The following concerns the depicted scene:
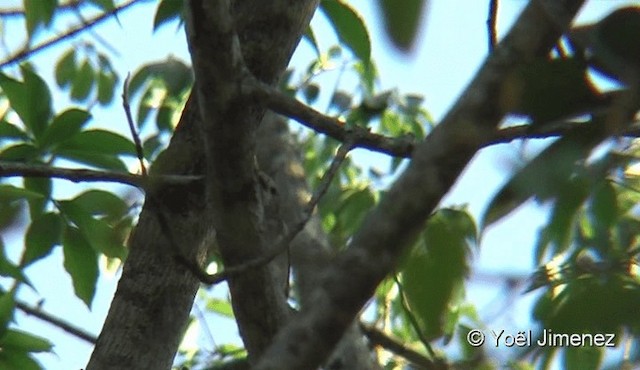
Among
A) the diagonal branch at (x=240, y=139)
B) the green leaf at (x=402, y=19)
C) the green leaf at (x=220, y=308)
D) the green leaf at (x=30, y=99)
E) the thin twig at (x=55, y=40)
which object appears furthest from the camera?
the green leaf at (x=220, y=308)

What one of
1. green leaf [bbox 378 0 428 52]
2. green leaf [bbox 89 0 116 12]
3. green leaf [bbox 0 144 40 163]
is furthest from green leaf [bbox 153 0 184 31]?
green leaf [bbox 378 0 428 52]

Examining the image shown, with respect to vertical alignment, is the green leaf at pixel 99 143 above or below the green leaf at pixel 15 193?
above

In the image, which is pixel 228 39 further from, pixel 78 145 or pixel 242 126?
pixel 78 145

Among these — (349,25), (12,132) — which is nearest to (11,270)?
(12,132)

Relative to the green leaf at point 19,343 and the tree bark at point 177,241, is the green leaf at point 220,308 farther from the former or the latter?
the tree bark at point 177,241

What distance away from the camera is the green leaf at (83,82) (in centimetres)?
303

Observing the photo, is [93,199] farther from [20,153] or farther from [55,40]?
[55,40]

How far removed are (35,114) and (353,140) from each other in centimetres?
67

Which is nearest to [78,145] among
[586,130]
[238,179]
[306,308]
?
[238,179]

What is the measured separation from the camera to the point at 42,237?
153 cm

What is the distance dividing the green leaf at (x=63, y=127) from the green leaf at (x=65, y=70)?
161 centimetres

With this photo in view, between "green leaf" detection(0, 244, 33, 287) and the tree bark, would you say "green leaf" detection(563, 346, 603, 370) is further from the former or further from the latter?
"green leaf" detection(0, 244, 33, 287)

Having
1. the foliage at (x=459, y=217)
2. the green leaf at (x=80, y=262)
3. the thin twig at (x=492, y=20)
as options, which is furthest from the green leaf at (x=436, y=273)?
the green leaf at (x=80, y=262)

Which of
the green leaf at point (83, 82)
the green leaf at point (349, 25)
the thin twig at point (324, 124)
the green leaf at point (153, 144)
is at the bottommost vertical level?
the thin twig at point (324, 124)
